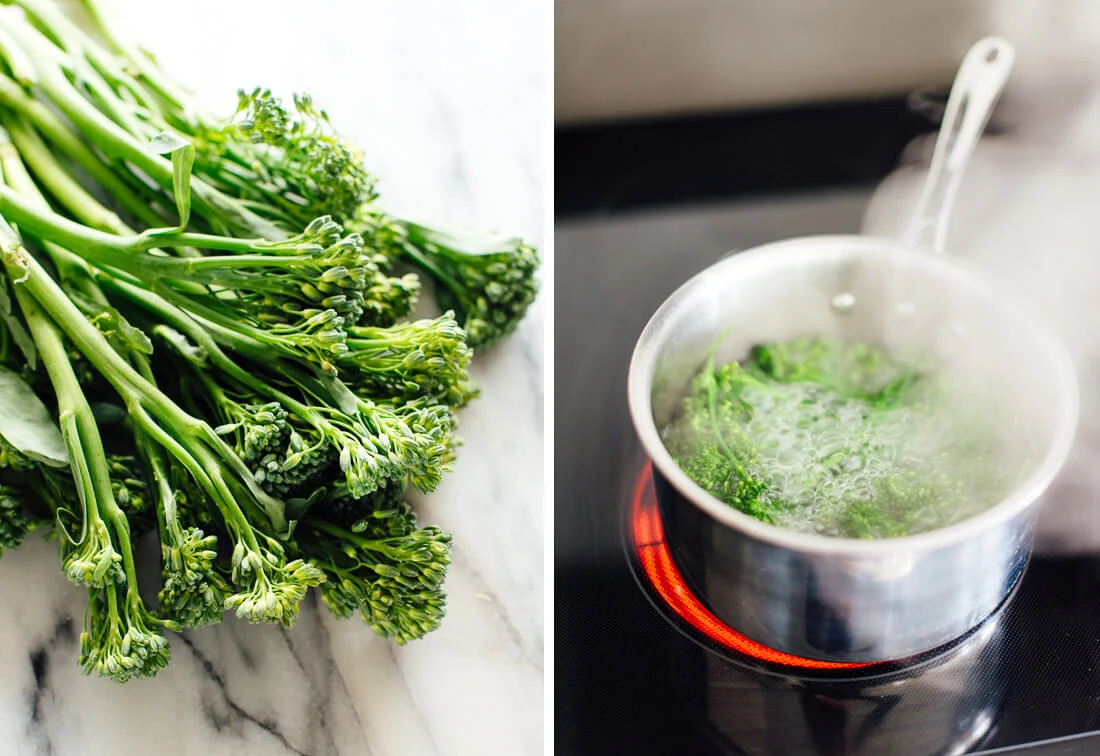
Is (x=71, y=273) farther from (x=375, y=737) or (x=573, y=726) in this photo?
(x=573, y=726)

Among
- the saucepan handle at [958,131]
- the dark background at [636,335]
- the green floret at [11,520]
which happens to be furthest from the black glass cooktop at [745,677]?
the green floret at [11,520]

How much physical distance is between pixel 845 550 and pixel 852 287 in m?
0.29

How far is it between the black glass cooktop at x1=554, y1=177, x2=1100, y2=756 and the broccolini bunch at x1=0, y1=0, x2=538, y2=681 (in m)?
0.14

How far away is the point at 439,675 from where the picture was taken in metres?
0.83

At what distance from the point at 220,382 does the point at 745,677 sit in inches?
20.4

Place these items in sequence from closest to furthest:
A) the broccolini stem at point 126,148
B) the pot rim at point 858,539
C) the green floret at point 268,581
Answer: the pot rim at point 858,539 < the green floret at point 268,581 < the broccolini stem at point 126,148

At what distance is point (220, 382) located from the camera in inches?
Answer: 33.1

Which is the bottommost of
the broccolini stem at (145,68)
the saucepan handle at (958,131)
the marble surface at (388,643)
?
the marble surface at (388,643)

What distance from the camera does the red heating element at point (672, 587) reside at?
70 cm

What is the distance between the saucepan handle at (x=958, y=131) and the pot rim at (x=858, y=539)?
10cm

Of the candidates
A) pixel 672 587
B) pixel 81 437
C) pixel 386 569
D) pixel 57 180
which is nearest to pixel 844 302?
pixel 672 587

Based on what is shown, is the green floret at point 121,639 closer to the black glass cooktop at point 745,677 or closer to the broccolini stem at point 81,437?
the broccolini stem at point 81,437

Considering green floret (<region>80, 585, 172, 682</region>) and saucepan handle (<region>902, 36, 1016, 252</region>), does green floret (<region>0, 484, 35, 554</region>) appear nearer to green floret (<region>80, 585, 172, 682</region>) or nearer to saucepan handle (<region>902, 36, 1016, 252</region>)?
green floret (<region>80, 585, 172, 682</region>)

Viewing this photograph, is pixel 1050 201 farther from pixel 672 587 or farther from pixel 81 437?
pixel 81 437
